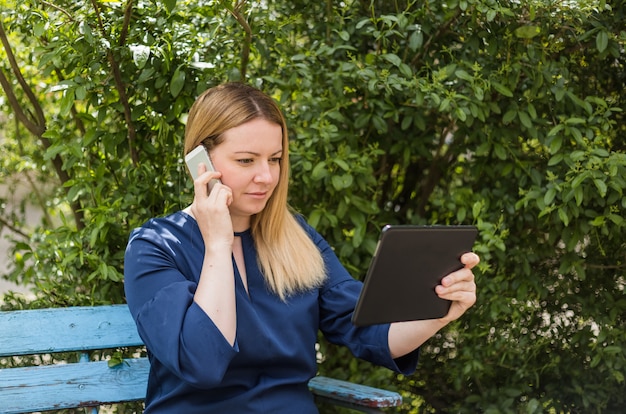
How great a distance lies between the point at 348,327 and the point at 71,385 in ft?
2.86

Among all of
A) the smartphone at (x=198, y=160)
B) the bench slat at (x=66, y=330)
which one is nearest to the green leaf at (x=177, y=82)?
the smartphone at (x=198, y=160)

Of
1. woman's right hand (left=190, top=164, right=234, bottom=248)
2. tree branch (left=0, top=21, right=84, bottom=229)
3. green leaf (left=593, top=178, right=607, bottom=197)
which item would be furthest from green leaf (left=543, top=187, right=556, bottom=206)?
tree branch (left=0, top=21, right=84, bottom=229)

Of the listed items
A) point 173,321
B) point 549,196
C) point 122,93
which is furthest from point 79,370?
point 549,196

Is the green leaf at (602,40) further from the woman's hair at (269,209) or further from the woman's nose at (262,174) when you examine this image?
the woman's nose at (262,174)

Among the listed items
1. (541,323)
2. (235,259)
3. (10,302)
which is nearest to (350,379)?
(541,323)

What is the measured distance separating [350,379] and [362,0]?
1.48 metres

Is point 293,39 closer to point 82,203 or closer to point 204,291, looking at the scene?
point 82,203

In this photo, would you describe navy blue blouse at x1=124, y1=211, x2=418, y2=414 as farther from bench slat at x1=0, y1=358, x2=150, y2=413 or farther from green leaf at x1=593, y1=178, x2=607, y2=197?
green leaf at x1=593, y1=178, x2=607, y2=197

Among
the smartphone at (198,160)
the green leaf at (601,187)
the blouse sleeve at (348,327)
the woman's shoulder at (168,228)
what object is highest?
the smartphone at (198,160)

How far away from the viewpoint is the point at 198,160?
Result: 2.52 meters

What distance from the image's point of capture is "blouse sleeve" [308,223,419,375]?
2.67 meters

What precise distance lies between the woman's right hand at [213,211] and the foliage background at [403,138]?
2.19 feet

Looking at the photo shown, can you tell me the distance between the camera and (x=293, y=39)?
11.8ft

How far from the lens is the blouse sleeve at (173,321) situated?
222 centimetres
